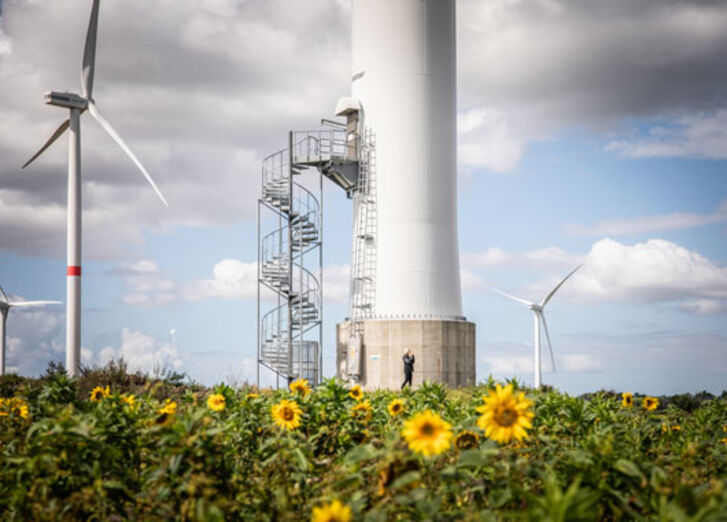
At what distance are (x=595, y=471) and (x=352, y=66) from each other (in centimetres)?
3681

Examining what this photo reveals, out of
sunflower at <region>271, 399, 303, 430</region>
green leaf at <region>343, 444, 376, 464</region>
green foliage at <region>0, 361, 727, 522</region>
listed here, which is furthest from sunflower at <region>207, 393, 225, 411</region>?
green leaf at <region>343, 444, 376, 464</region>

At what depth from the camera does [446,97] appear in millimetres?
39625

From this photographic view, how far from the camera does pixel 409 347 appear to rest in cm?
3741

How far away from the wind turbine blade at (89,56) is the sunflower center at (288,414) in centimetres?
2940

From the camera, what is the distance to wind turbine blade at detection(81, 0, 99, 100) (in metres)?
34.4

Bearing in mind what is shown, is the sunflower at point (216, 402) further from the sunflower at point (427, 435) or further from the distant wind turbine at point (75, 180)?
the distant wind turbine at point (75, 180)

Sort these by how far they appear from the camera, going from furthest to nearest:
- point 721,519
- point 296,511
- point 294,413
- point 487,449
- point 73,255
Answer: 1. point 73,255
2. point 294,413
3. point 296,511
4. point 487,449
5. point 721,519

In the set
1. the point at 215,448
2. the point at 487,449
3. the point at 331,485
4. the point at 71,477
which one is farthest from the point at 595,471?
the point at 71,477

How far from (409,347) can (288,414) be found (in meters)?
29.7

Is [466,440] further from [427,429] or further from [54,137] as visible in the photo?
[54,137]

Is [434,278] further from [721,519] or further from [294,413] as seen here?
[721,519]

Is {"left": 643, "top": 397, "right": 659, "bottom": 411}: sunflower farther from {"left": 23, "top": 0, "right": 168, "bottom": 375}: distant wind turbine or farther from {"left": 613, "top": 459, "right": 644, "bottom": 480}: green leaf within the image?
{"left": 23, "top": 0, "right": 168, "bottom": 375}: distant wind turbine

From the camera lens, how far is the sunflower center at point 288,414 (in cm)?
791

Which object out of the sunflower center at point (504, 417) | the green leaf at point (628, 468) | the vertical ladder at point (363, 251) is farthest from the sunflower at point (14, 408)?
the vertical ladder at point (363, 251)
